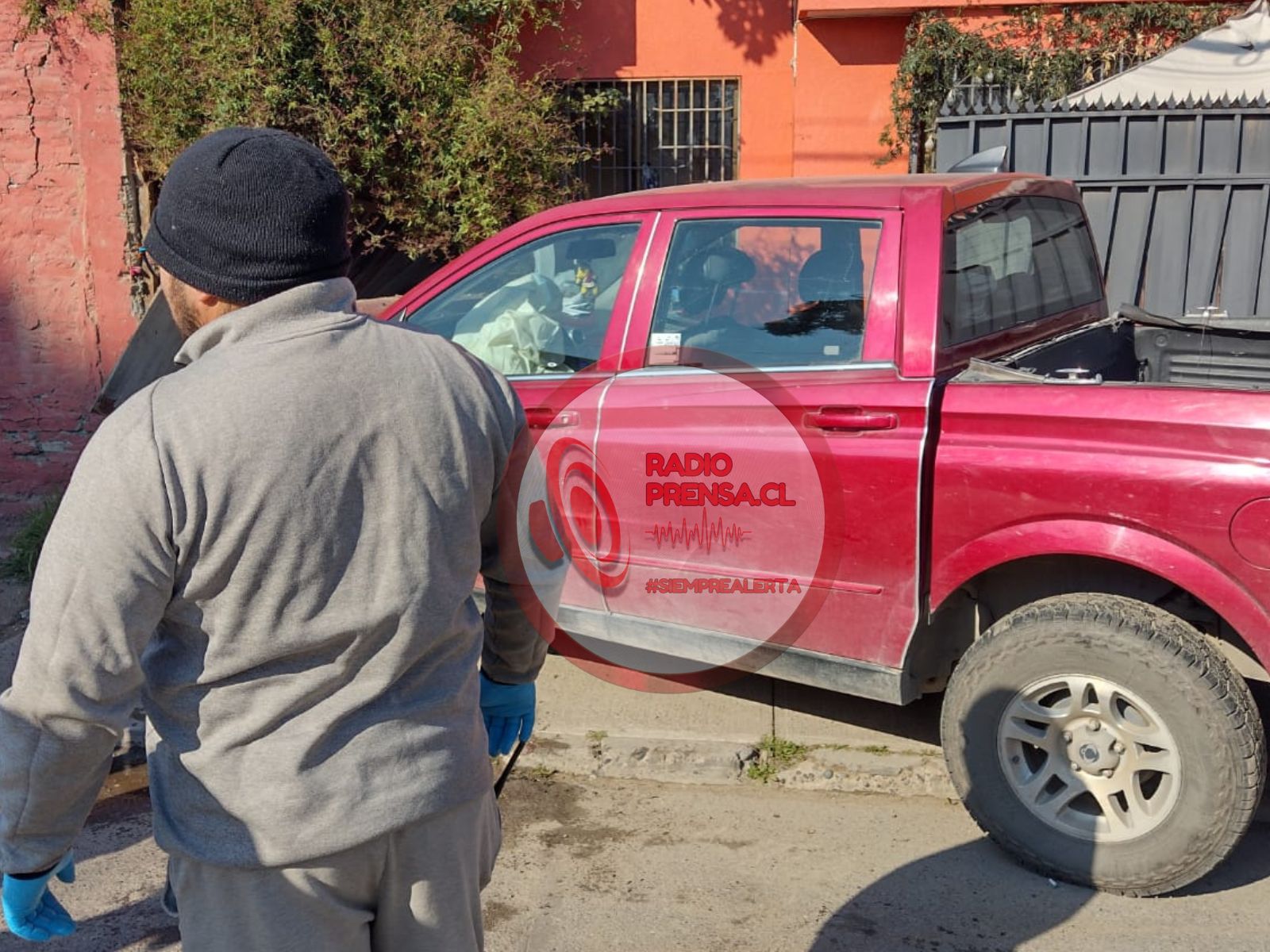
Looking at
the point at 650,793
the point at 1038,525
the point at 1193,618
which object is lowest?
the point at 650,793

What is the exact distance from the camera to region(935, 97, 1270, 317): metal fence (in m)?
7.37

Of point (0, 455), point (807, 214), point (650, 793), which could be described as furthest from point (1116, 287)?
point (0, 455)

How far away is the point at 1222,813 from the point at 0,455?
21.5 ft

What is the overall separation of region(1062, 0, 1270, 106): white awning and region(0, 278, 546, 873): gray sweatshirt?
727cm

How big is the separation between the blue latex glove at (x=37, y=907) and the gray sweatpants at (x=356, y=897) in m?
0.18

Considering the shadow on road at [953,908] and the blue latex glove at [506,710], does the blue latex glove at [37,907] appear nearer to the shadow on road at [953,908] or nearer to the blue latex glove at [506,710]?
the blue latex glove at [506,710]

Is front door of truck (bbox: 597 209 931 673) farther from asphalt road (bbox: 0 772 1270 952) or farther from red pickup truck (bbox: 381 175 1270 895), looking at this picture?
asphalt road (bbox: 0 772 1270 952)

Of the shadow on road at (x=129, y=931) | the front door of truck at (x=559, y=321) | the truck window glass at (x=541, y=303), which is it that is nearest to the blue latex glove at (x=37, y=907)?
the shadow on road at (x=129, y=931)

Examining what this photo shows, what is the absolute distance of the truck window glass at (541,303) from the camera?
431 cm

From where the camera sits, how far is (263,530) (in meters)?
1.65

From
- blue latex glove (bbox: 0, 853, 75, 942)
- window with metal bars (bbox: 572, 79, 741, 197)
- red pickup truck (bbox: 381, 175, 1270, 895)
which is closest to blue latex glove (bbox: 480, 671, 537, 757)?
blue latex glove (bbox: 0, 853, 75, 942)

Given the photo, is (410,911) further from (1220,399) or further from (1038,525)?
(1220,399)

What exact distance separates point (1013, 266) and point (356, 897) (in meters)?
3.14

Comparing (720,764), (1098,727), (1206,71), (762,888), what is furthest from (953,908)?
(1206,71)
